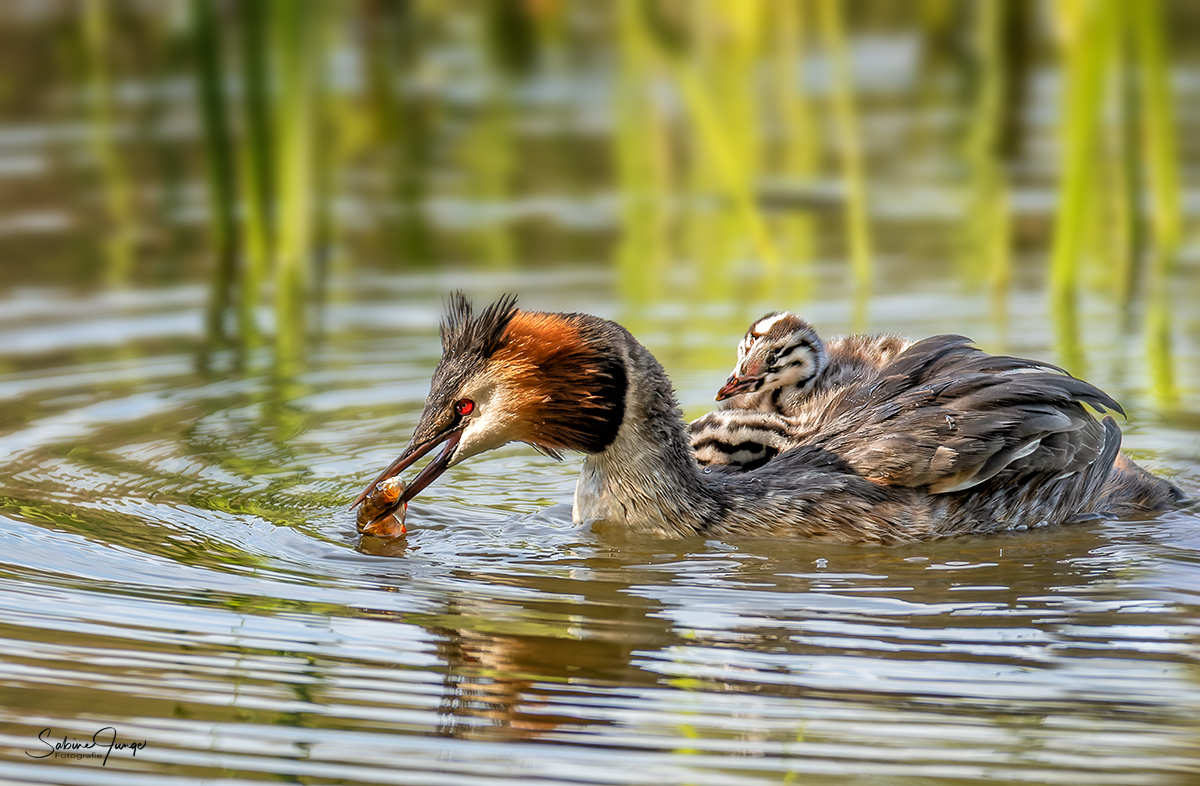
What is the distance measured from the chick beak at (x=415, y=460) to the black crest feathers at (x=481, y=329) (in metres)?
0.30

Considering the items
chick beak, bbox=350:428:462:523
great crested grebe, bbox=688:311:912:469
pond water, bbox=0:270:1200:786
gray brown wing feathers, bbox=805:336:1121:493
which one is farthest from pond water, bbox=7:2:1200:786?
great crested grebe, bbox=688:311:912:469

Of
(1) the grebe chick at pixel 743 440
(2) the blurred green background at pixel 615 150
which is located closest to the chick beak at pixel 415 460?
(1) the grebe chick at pixel 743 440

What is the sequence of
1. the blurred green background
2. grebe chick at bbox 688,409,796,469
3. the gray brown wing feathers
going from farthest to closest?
the blurred green background → grebe chick at bbox 688,409,796,469 → the gray brown wing feathers

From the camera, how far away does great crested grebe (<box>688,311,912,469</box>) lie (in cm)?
762

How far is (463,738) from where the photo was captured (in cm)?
453

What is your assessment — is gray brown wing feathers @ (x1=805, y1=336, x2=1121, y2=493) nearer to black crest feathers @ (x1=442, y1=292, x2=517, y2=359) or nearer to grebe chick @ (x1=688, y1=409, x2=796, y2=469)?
grebe chick @ (x1=688, y1=409, x2=796, y2=469)

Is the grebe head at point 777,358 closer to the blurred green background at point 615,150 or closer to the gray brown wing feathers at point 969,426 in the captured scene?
the gray brown wing feathers at point 969,426

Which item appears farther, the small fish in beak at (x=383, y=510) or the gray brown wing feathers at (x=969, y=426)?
the gray brown wing feathers at (x=969, y=426)

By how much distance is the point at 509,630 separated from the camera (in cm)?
539

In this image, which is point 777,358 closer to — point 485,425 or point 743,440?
point 743,440

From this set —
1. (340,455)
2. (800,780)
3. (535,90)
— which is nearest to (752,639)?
(800,780)

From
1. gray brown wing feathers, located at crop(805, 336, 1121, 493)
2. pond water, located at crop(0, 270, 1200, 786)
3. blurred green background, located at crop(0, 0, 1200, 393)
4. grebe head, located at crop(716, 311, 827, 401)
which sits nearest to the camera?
pond water, located at crop(0, 270, 1200, 786)

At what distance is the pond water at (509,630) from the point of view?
4434 millimetres

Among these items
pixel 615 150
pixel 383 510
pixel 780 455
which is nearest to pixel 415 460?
pixel 383 510
